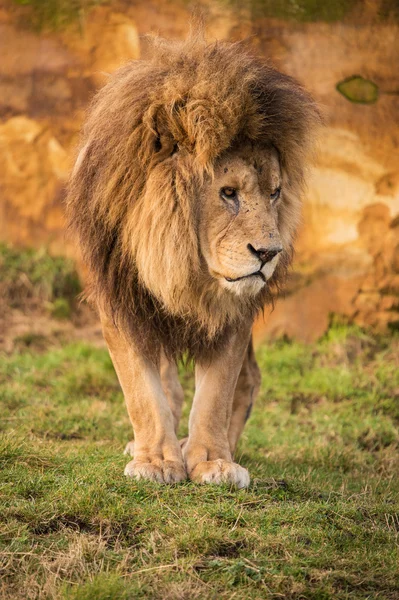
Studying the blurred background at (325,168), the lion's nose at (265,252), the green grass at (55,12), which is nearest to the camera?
the lion's nose at (265,252)

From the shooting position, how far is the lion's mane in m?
3.96

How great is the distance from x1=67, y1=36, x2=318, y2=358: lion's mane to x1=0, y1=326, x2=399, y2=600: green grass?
2.39 feet

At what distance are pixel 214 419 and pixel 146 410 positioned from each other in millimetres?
305

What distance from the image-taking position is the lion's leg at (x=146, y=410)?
4191 millimetres

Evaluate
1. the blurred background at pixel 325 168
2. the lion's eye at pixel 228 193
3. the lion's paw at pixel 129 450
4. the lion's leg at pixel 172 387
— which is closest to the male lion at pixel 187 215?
the lion's eye at pixel 228 193

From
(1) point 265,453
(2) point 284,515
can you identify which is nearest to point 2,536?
(2) point 284,515

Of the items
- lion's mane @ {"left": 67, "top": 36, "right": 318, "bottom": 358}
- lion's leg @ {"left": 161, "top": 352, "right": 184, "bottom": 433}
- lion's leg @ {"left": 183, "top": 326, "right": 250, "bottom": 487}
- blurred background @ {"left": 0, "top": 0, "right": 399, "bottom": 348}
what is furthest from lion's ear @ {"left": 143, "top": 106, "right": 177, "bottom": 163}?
blurred background @ {"left": 0, "top": 0, "right": 399, "bottom": 348}

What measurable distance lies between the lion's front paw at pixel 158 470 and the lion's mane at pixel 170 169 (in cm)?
53

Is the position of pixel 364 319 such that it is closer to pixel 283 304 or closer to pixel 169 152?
pixel 283 304

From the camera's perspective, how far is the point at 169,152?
160 inches

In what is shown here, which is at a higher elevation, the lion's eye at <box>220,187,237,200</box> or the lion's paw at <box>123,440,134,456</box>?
the lion's eye at <box>220,187,237,200</box>

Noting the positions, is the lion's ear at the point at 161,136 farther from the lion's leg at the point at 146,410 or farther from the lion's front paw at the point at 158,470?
the lion's front paw at the point at 158,470

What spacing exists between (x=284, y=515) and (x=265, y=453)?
69.6 inches

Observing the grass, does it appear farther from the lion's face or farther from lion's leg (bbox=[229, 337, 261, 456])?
the lion's face
